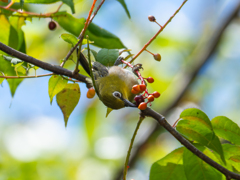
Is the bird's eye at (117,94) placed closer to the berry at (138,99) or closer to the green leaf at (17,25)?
the berry at (138,99)

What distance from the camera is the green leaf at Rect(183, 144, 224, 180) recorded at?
171cm

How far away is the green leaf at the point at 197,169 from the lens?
1.71m

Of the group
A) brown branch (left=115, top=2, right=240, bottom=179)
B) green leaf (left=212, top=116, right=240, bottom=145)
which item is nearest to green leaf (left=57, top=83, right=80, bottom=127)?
green leaf (left=212, top=116, right=240, bottom=145)

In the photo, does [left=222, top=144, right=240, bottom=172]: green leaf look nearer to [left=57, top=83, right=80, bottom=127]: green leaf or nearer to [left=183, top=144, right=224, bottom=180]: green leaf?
[left=183, top=144, right=224, bottom=180]: green leaf

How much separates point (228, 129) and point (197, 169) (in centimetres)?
30

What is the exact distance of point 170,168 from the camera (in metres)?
1.83

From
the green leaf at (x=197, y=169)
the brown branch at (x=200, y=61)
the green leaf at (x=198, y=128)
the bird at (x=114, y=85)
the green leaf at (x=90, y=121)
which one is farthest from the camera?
the green leaf at (x=90, y=121)

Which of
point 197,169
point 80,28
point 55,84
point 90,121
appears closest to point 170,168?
point 197,169

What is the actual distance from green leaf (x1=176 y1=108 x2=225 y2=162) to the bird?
614 millimetres

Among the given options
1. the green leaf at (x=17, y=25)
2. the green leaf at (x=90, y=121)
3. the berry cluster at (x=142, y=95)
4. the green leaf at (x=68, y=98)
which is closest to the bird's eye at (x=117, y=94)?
the berry cluster at (x=142, y=95)

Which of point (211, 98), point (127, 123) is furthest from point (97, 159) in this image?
point (211, 98)

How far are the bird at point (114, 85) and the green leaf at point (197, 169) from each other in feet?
2.22

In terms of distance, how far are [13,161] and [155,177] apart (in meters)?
3.98

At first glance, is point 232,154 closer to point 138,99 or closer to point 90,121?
point 138,99
